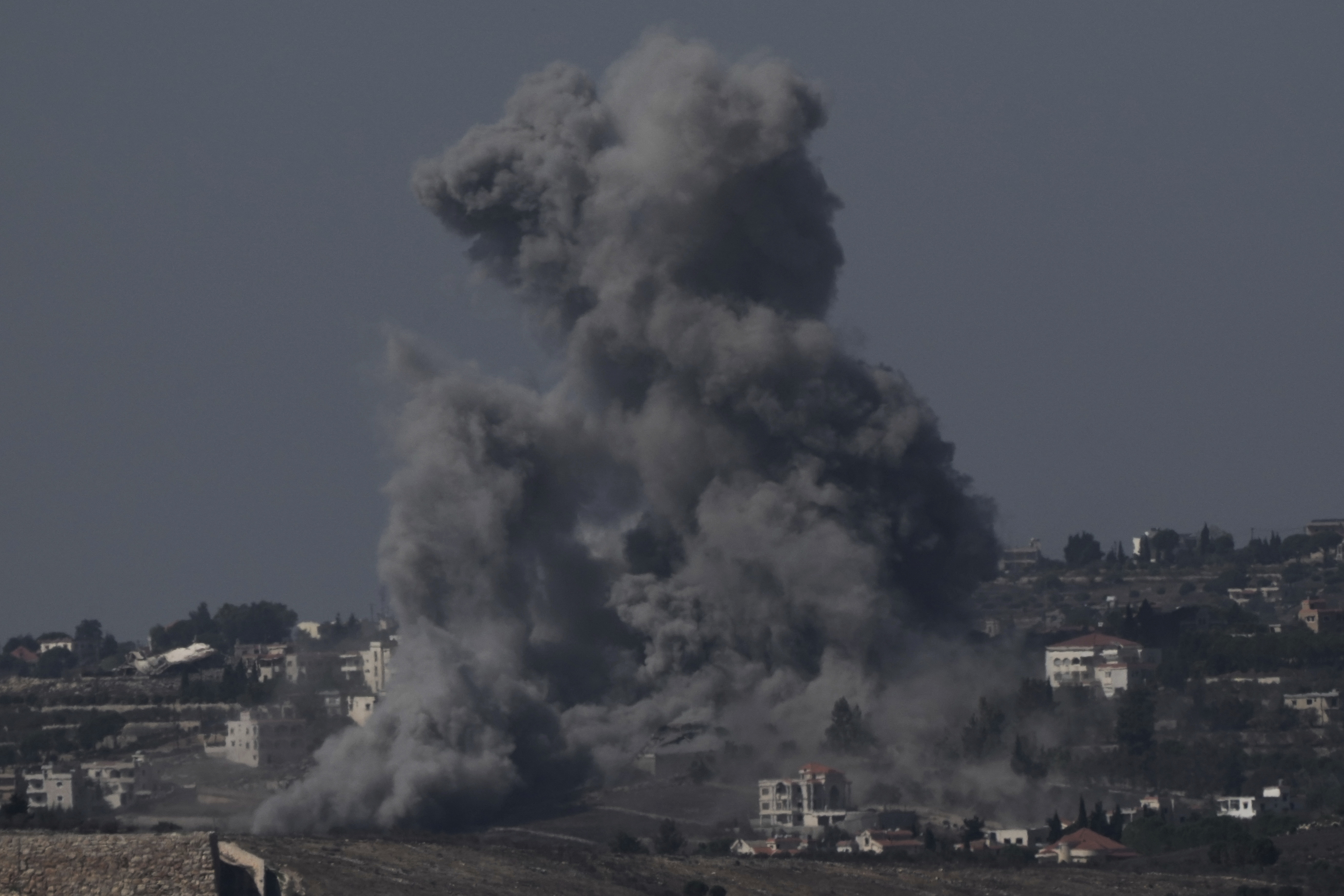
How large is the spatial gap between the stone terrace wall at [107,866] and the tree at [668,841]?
28773 millimetres

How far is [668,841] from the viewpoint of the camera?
91875 mm

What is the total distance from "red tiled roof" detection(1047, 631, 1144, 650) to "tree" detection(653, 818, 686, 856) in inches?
1670

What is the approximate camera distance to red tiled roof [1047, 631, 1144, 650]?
5271 inches

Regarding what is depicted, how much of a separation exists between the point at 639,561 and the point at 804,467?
9185 mm

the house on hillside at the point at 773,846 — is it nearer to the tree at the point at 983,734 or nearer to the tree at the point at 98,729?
the tree at the point at 983,734

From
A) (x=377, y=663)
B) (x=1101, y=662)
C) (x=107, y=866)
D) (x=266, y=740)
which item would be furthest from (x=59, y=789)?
(x=107, y=866)

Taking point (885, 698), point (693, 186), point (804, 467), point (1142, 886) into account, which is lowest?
point (1142, 886)

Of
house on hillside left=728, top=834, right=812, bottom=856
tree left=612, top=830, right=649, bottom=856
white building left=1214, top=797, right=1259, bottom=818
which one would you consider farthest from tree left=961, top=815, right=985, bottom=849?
white building left=1214, top=797, right=1259, bottom=818

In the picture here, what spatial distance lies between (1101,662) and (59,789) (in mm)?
46502

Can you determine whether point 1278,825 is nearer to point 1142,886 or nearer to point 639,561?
point 1142,886

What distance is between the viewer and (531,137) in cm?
11019

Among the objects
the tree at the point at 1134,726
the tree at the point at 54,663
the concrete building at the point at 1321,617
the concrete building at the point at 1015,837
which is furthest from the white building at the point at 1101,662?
the tree at the point at 54,663

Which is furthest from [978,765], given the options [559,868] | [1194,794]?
[559,868]

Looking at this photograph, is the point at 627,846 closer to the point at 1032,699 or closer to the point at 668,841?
the point at 668,841
